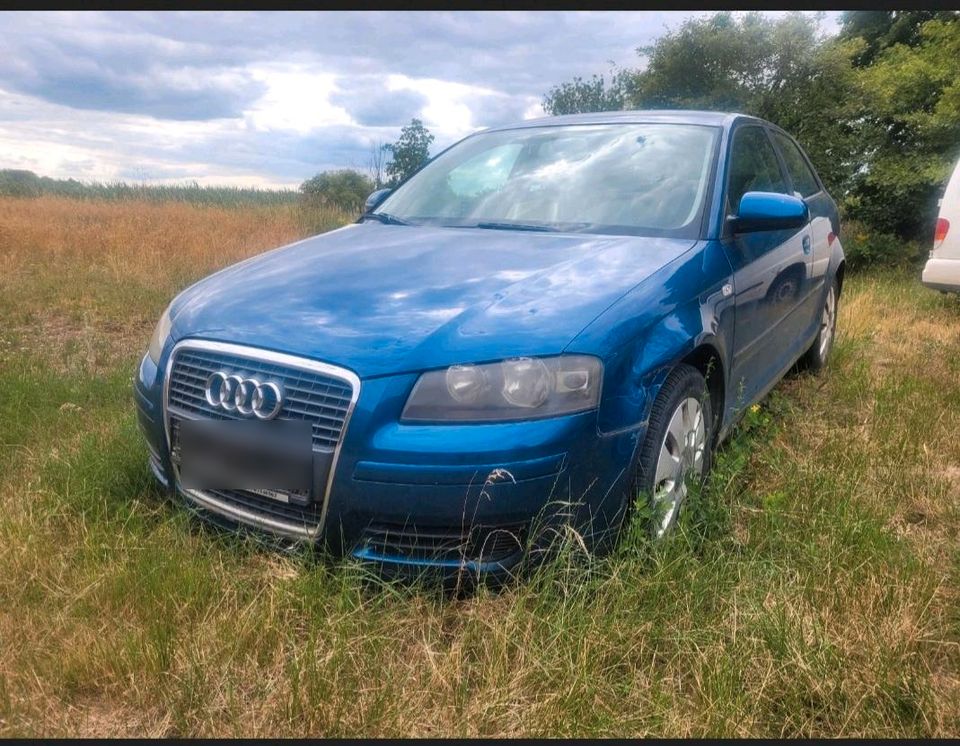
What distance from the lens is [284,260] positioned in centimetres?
302

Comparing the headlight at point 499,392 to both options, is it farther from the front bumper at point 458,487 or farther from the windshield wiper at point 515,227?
the windshield wiper at point 515,227

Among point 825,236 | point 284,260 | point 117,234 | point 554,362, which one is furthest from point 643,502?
point 117,234

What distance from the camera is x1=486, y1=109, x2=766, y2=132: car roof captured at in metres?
3.57

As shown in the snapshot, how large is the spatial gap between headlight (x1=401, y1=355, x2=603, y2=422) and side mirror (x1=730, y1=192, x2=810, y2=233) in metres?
1.37

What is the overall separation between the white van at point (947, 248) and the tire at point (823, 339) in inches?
90.4

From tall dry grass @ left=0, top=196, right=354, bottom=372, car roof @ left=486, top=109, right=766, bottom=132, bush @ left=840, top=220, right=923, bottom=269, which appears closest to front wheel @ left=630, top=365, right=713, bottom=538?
car roof @ left=486, top=109, right=766, bottom=132

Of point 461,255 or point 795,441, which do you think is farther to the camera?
point 795,441

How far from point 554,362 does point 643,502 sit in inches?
20.0

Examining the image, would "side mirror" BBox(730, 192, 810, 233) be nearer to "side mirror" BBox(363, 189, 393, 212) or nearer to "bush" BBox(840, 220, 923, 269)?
"side mirror" BBox(363, 189, 393, 212)

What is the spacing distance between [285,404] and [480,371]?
1.84 ft

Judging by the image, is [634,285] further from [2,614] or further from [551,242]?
[2,614]

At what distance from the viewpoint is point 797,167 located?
471 cm

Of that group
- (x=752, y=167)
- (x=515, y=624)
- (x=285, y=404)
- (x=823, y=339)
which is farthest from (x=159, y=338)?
(x=823, y=339)

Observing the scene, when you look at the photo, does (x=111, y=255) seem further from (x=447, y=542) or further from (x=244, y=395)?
(x=447, y=542)
